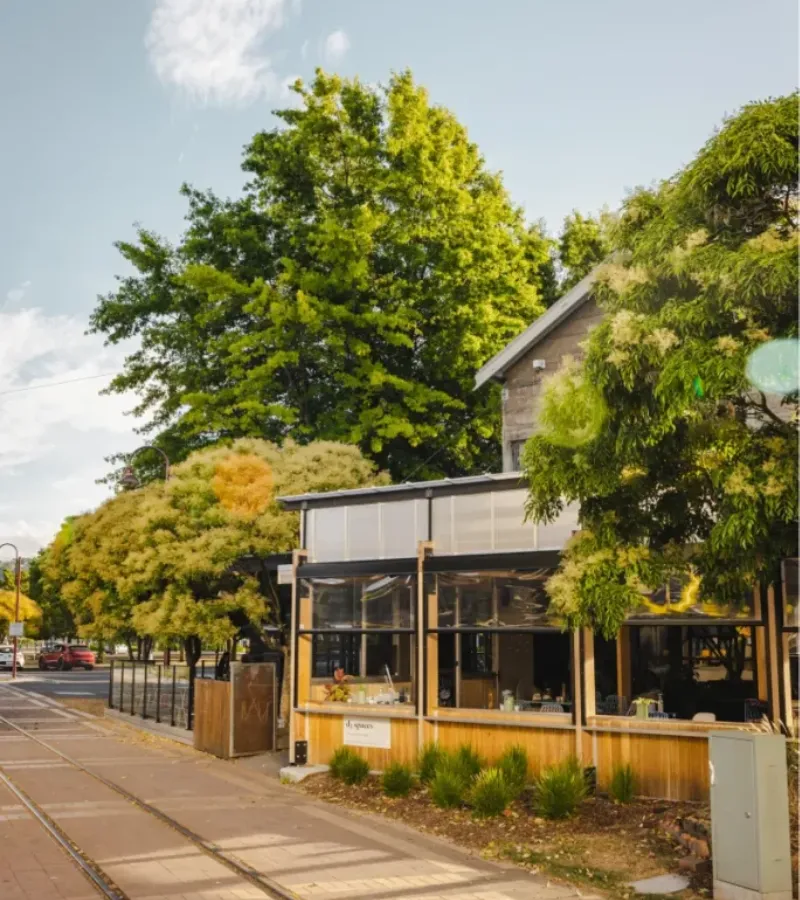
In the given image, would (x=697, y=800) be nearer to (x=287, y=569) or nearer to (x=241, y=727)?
(x=287, y=569)

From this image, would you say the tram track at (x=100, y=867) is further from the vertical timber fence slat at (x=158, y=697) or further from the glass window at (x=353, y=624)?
the vertical timber fence slat at (x=158, y=697)

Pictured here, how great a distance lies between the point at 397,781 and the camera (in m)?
14.4

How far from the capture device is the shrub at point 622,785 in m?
12.9

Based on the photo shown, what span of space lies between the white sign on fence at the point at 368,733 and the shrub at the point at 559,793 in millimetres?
3677

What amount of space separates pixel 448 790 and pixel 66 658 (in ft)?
189

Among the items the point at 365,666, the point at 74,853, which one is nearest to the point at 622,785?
the point at 74,853

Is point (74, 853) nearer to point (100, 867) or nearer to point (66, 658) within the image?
point (100, 867)

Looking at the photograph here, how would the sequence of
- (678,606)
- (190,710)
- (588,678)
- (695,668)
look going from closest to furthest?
(678,606), (588,678), (695,668), (190,710)

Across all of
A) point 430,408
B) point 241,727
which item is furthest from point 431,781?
point 430,408

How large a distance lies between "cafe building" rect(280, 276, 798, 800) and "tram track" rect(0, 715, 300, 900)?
3240 mm

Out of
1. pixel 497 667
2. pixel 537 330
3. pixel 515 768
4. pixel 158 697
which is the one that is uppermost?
pixel 537 330

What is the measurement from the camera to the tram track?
9789 mm

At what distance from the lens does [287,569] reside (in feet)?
58.8

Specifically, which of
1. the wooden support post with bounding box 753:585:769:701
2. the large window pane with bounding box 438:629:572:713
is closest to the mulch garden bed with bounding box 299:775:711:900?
the wooden support post with bounding box 753:585:769:701
